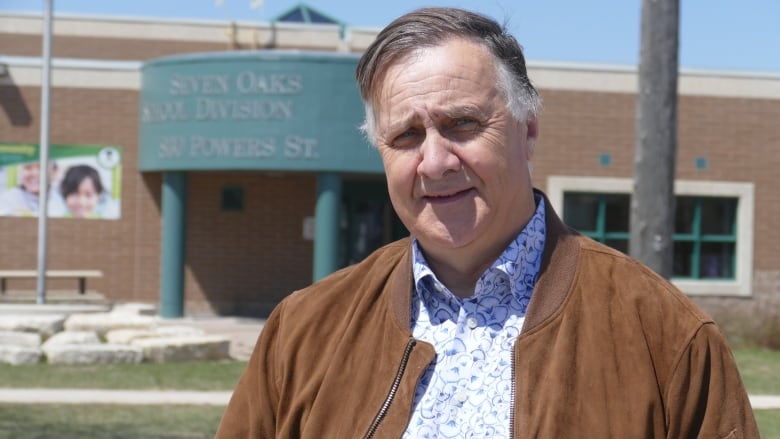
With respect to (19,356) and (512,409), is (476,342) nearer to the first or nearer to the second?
(512,409)

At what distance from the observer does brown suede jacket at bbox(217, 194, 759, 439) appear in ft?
7.91

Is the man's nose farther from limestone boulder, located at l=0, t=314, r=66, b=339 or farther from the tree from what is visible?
limestone boulder, located at l=0, t=314, r=66, b=339

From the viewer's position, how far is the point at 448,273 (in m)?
2.74

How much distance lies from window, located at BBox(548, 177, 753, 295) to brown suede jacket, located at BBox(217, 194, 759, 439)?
19.6m

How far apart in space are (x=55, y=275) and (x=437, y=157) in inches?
760

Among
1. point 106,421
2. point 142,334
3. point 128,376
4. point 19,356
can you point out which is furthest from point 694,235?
point 106,421

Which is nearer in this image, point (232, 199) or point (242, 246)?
point (242, 246)

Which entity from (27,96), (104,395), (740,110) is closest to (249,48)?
(27,96)

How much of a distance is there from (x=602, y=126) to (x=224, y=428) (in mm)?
20016

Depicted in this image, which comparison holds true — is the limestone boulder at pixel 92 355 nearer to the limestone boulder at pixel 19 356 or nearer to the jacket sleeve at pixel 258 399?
the limestone boulder at pixel 19 356

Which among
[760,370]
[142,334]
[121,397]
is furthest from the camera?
[142,334]

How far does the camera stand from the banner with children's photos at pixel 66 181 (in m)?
21.7

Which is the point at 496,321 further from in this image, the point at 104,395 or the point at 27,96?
the point at 27,96

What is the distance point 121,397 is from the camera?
11172 millimetres
